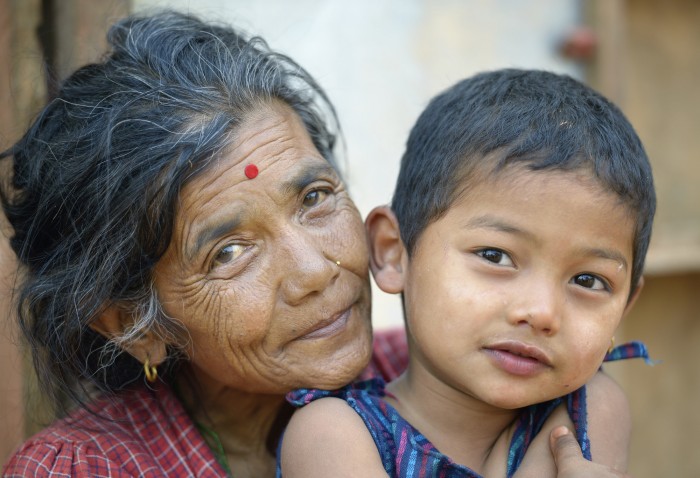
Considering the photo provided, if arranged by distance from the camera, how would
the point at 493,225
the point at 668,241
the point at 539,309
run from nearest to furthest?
the point at 539,309 → the point at 493,225 → the point at 668,241

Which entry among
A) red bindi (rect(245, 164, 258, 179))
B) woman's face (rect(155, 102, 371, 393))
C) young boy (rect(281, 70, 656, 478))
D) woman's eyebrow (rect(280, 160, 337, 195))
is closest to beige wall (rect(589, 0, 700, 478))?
young boy (rect(281, 70, 656, 478))

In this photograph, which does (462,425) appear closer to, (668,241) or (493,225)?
(493,225)

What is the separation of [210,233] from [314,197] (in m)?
0.34

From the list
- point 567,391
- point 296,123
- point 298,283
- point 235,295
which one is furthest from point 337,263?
point 567,391

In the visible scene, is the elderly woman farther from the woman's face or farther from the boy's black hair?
the boy's black hair

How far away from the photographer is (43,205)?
2334 mm

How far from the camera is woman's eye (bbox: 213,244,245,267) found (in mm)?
2293

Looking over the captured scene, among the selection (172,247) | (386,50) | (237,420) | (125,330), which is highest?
(386,50)

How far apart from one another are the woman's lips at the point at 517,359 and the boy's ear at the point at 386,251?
0.39 m

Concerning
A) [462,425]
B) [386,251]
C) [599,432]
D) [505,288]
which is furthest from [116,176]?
[599,432]

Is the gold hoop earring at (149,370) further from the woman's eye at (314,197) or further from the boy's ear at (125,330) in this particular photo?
the woman's eye at (314,197)

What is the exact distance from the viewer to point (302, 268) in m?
2.24

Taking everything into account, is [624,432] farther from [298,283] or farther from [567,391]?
[298,283]

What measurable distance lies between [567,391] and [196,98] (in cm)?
124
